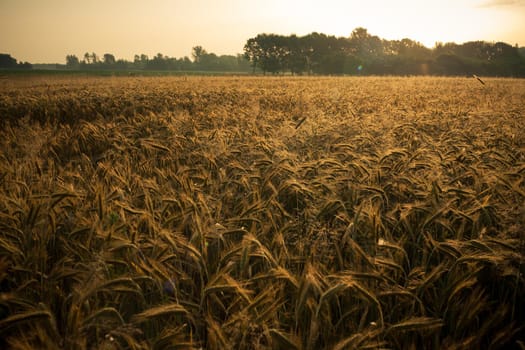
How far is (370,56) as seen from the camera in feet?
337

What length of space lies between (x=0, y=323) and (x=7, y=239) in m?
0.84

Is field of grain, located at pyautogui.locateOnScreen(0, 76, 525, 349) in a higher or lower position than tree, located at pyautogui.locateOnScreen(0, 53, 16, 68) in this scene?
lower

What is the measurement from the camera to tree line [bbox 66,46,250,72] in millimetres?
130125

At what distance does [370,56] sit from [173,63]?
81066mm

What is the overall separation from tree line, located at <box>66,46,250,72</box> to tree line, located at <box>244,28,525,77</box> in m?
51.0

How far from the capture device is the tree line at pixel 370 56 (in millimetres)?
63000

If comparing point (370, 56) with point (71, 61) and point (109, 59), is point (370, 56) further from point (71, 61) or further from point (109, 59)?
point (71, 61)

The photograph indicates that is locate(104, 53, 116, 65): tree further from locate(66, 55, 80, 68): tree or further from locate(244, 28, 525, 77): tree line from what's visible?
locate(244, 28, 525, 77): tree line

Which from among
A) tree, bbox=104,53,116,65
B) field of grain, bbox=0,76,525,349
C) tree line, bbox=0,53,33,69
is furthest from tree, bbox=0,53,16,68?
field of grain, bbox=0,76,525,349

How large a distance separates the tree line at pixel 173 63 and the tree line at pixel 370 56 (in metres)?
51.0

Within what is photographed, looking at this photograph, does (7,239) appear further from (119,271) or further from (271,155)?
(271,155)

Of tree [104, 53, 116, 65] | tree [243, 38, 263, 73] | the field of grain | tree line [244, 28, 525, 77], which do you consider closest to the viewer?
the field of grain

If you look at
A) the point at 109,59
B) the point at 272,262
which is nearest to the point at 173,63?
Answer: the point at 109,59

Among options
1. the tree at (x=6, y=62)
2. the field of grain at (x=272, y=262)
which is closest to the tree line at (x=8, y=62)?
→ the tree at (x=6, y=62)
